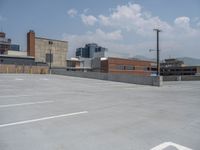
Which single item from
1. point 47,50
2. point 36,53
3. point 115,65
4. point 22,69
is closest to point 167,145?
point 22,69

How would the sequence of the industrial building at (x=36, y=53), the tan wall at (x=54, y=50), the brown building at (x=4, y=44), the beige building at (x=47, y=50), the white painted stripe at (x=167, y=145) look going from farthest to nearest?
the tan wall at (x=54, y=50) < the brown building at (x=4, y=44) < the beige building at (x=47, y=50) < the industrial building at (x=36, y=53) < the white painted stripe at (x=167, y=145)

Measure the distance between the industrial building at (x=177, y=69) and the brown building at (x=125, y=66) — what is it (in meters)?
29.6

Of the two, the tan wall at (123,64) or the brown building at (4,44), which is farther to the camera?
the brown building at (4,44)

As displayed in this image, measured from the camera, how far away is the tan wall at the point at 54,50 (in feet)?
254

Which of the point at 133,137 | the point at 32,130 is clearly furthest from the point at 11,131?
the point at 133,137

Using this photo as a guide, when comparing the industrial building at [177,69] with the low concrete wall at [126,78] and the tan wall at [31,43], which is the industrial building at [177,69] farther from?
the low concrete wall at [126,78]

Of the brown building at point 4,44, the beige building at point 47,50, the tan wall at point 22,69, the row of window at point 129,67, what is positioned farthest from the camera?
the brown building at point 4,44

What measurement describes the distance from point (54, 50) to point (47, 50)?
10.1 ft

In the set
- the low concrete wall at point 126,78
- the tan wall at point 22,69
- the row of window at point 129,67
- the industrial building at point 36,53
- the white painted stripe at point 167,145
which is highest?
the industrial building at point 36,53

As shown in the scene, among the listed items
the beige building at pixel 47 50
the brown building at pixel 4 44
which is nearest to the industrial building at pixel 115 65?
the beige building at pixel 47 50

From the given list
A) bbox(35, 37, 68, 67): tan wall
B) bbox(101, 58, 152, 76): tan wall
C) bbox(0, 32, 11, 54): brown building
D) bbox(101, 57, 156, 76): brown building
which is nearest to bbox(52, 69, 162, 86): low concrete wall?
bbox(101, 58, 152, 76): tan wall

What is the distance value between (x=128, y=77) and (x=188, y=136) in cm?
2735

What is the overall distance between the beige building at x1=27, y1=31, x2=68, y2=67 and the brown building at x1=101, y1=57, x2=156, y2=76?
64.1ft

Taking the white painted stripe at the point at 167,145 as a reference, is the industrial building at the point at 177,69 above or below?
above
